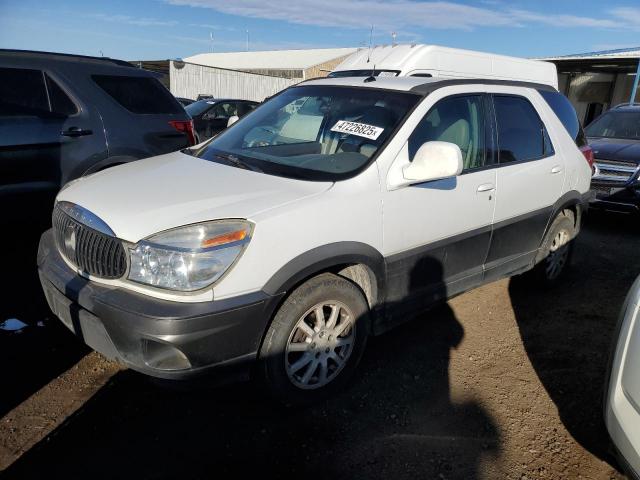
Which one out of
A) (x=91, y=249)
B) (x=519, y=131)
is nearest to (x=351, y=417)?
(x=91, y=249)

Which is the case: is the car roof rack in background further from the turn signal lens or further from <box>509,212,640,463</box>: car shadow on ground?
<box>509,212,640,463</box>: car shadow on ground

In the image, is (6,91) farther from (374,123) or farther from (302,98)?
(374,123)

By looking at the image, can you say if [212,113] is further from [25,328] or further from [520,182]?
[520,182]

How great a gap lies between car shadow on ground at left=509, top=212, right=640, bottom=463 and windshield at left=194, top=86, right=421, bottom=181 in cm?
171

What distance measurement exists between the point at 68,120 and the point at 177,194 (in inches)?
104

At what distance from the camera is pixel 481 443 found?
99.3 inches

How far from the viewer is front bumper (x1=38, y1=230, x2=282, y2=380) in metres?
2.12

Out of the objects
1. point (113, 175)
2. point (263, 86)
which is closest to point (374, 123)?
point (113, 175)

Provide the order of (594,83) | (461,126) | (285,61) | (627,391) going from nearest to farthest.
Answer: (627,391) < (461,126) < (594,83) < (285,61)

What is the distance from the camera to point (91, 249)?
7.96ft

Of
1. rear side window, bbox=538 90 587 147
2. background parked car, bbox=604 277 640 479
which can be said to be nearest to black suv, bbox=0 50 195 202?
rear side window, bbox=538 90 587 147

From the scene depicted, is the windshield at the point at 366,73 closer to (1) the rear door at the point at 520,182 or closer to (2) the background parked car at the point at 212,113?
(1) the rear door at the point at 520,182

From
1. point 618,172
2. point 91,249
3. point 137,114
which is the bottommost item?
point 618,172

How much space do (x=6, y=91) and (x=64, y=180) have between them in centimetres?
89
